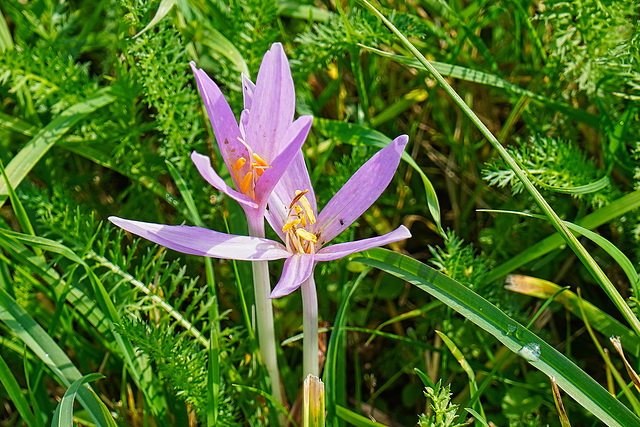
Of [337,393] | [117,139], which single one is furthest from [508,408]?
[117,139]

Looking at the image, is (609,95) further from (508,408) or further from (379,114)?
(508,408)

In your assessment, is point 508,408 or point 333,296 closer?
point 508,408

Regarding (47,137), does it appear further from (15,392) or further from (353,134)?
(353,134)

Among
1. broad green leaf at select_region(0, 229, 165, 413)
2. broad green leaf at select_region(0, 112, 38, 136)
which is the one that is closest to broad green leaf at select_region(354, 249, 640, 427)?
broad green leaf at select_region(0, 229, 165, 413)

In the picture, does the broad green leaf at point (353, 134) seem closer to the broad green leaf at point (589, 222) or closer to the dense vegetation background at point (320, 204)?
the dense vegetation background at point (320, 204)

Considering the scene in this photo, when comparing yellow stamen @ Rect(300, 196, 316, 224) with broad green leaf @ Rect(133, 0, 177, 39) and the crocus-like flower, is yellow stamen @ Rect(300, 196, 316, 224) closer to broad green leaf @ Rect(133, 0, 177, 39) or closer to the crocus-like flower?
the crocus-like flower

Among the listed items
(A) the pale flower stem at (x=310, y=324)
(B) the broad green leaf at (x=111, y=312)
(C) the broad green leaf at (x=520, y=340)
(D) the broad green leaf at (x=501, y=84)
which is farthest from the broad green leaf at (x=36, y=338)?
(D) the broad green leaf at (x=501, y=84)
